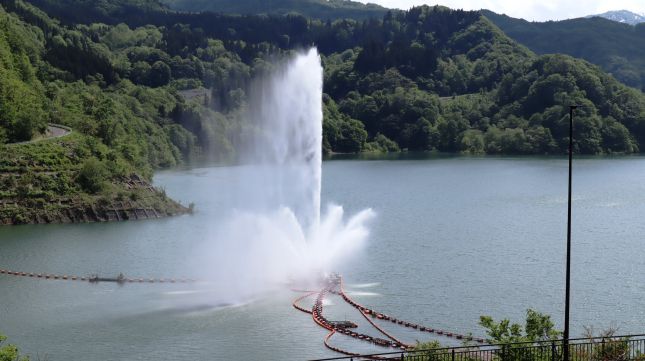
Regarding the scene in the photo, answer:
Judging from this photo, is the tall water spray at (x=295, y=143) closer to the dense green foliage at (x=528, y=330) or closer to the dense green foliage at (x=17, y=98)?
the dense green foliage at (x=17, y=98)

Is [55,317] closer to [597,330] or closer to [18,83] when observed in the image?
[597,330]

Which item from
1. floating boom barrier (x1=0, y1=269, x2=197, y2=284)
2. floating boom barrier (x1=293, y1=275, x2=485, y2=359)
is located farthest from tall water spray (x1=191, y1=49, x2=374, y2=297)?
floating boom barrier (x1=293, y1=275, x2=485, y2=359)

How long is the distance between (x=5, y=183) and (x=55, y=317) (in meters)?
37.7

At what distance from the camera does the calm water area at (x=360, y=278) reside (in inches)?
1713

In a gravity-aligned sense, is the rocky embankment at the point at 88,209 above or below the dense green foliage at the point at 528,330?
below

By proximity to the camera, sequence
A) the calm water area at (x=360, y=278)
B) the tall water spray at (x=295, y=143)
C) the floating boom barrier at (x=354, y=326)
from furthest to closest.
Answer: the tall water spray at (x=295, y=143), the calm water area at (x=360, y=278), the floating boom barrier at (x=354, y=326)

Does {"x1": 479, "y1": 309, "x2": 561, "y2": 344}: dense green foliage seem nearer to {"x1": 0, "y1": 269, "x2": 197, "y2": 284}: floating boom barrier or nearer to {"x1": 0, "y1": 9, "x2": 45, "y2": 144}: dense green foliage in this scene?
{"x1": 0, "y1": 269, "x2": 197, "y2": 284}: floating boom barrier

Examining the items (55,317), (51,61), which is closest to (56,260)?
(55,317)

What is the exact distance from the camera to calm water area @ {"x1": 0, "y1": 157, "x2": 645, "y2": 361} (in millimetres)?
43500

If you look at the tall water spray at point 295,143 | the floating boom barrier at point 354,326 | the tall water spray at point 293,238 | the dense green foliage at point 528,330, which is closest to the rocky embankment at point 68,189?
the tall water spray at point 293,238

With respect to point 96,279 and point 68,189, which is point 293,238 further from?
point 68,189

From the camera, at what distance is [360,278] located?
57031 mm

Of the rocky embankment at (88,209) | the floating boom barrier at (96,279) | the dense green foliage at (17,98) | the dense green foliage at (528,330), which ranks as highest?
the dense green foliage at (17,98)

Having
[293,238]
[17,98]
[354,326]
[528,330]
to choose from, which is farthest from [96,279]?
[17,98]
